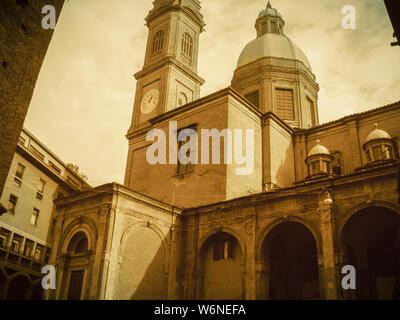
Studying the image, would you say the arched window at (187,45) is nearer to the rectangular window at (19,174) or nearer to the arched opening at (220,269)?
the rectangular window at (19,174)

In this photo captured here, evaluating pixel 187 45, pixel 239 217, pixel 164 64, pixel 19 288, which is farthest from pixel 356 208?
pixel 19 288

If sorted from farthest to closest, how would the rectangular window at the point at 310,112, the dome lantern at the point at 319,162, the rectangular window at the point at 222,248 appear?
the rectangular window at the point at 310,112 < the dome lantern at the point at 319,162 < the rectangular window at the point at 222,248

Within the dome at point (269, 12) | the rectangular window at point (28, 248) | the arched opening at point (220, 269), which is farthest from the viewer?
the dome at point (269, 12)

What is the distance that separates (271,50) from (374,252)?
20.3m

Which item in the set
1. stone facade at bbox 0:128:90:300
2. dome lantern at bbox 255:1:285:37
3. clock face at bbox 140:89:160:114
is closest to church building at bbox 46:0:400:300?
clock face at bbox 140:89:160:114

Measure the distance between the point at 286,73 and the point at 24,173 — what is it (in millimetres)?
21075

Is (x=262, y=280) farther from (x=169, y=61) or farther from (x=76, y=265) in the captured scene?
(x=169, y=61)

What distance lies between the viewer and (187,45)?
33062mm

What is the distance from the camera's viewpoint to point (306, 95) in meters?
31.9

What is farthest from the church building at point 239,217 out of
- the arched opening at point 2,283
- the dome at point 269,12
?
the dome at point 269,12

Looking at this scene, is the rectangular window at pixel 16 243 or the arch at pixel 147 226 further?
the rectangular window at pixel 16 243

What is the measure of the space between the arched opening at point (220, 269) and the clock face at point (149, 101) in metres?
13.8

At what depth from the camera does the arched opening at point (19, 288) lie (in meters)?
27.3

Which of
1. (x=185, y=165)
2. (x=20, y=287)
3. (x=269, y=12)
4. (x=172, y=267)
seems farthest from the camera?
(x=269, y=12)
